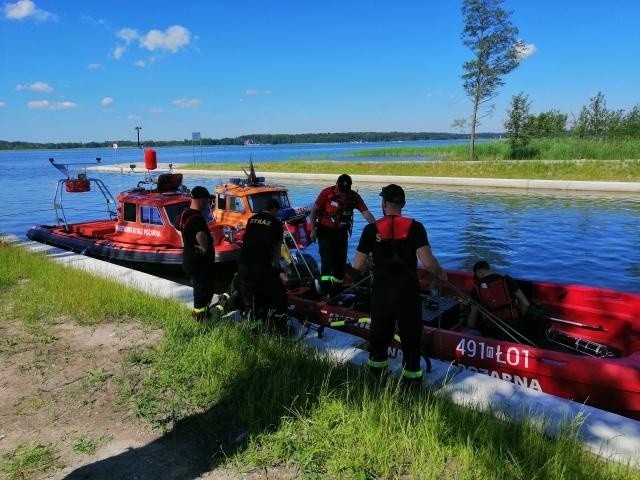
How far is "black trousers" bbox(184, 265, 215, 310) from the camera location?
594 centimetres

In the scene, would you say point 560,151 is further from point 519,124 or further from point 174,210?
point 174,210

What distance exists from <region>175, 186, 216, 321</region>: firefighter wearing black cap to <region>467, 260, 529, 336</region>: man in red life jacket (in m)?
3.15

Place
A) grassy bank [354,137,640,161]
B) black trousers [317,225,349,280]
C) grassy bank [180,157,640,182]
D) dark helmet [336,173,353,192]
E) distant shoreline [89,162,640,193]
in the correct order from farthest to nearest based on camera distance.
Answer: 1. grassy bank [354,137,640,161]
2. grassy bank [180,157,640,182]
3. distant shoreline [89,162,640,193]
4. black trousers [317,225,349,280]
5. dark helmet [336,173,353,192]

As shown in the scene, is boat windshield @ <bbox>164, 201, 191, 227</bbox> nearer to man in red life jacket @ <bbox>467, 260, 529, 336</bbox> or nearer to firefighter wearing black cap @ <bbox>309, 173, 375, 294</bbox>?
firefighter wearing black cap @ <bbox>309, 173, 375, 294</bbox>

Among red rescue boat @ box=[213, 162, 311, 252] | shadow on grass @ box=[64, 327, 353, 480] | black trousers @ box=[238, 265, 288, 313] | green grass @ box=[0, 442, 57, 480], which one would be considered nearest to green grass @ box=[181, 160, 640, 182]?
red rescue boat @ box=[213, 162, 311, 252]

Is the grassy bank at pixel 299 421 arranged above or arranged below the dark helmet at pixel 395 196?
below

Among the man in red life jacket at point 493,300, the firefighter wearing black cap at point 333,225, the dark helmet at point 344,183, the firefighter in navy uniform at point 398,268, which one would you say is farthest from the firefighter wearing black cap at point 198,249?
the man in red life jacket at point 493,300

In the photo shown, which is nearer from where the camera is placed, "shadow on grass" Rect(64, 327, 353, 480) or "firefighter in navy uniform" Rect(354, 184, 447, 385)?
"shadow on grass" Rect(64, 327, 353, 480)

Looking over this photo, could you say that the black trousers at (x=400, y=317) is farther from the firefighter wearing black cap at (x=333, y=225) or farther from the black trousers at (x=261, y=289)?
the firefighter wearing black cap at (x=333, y=225)

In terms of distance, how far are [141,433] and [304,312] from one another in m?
3.22

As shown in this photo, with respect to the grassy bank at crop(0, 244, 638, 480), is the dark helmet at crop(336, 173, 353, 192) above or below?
above

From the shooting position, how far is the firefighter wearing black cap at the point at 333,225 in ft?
23.5

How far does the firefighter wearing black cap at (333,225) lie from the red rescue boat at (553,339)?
38cm

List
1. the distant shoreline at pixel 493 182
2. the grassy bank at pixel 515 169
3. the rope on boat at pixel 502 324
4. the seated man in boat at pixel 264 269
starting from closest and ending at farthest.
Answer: the seated man in boat at pixel 264 269, the rope on boat at pixel 502 324, the distant shoreline at pixel 493 182, the grassy bank at pixel 515 169
